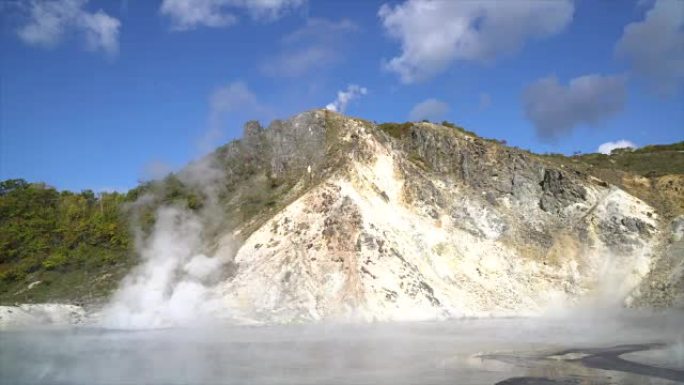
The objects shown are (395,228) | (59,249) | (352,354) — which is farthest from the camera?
(59,249)

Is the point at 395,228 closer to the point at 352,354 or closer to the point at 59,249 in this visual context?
the point at 352,354

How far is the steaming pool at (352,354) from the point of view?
48.7ft

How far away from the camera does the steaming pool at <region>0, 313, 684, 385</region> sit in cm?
1484

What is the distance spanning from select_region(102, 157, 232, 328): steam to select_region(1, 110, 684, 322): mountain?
0.12 meters

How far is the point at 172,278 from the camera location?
31.9 metres

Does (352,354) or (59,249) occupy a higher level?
(59,249)

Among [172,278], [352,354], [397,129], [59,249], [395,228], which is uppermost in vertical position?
[397,129]

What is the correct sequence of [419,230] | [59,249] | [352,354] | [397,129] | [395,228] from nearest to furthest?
[352,354]
[395,228]
[419,230]
[59,249]
[397,129]

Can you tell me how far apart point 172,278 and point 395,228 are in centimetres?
1334

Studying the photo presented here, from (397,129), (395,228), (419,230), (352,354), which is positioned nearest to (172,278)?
(395,228)

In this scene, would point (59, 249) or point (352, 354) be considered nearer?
point (352, 354)

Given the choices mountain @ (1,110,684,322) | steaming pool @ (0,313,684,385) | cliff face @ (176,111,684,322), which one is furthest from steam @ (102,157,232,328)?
steaming pool @ (0,313,684,385)

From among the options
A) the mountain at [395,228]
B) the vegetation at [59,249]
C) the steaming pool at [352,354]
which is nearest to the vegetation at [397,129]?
the mountain at [395,228]

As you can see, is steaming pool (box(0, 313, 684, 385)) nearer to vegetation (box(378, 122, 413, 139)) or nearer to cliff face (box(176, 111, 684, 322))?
cliff face (box(176, 111, 684, 322))
